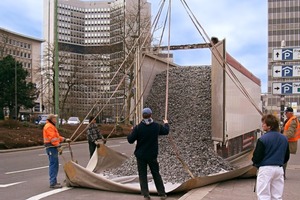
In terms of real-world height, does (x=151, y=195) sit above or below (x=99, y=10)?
below

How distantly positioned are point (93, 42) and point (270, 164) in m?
60.3

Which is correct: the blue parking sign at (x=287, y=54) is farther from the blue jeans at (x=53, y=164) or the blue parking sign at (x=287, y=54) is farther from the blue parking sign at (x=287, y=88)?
the blue jeans at (x=53, y=164)

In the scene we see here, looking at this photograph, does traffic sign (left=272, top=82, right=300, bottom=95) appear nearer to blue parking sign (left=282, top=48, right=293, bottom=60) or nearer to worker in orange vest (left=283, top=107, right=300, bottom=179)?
blue parking sign (left=282, top=48, right=293, bottom=60)

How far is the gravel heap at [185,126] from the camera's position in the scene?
9398 millimetres

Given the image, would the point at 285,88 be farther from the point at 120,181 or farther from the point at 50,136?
the point at 50,136

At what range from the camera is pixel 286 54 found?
1947cm

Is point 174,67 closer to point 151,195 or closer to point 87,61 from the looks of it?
point 151,195

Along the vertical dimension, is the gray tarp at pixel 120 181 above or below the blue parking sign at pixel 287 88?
below

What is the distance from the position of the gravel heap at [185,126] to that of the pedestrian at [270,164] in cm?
360

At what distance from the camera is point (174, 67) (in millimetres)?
12883

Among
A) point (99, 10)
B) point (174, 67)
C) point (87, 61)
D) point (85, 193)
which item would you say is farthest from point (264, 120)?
point (99, 10)

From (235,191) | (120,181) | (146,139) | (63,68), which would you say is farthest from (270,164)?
(63,68)

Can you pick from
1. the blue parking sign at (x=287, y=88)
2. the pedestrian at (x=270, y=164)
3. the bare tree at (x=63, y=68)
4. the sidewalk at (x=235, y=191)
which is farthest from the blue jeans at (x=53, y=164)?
the bare tree at (x=63, y=68)

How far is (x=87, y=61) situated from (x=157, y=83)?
36765 mm
